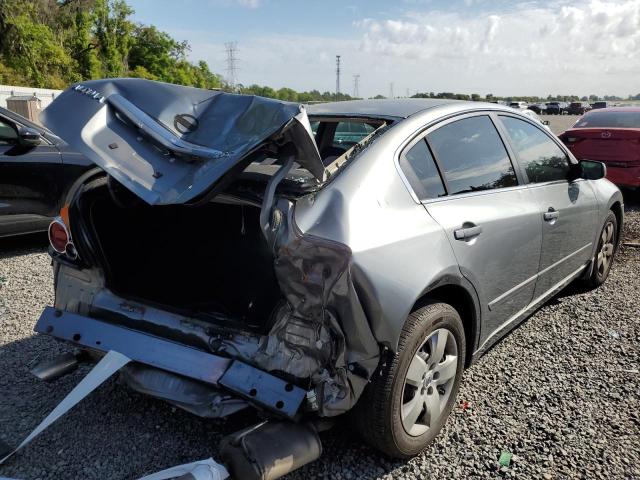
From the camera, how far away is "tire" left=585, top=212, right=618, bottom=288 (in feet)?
15.9

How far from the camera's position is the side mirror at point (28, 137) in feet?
18.6

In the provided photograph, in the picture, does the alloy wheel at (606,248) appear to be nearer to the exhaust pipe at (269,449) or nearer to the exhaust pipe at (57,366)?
the exhaust pipe at (269,449)

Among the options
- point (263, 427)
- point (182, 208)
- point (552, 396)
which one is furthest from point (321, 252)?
point (552, 396)

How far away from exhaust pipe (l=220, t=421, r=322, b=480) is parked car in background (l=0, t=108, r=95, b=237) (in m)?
4.72

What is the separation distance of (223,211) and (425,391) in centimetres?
142

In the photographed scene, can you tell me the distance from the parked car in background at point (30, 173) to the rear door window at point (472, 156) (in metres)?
4.49

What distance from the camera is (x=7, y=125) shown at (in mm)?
5684

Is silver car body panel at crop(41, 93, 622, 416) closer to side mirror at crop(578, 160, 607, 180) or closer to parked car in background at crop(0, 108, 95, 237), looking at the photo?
side mirror at crop(578, 160, 607, 180)

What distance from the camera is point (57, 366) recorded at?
2828 millimetres

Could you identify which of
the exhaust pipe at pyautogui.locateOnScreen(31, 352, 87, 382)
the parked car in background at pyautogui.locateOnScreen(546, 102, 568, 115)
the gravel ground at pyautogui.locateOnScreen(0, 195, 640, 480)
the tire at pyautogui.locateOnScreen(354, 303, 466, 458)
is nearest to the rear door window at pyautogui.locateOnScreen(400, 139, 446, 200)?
the tire at pyautogui.locateOnScreen(354, 303, 466, 458)

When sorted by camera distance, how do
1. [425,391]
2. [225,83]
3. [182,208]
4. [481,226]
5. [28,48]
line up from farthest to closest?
[225,83] < [28,48] < [182,208] < [481,226] < [425,391]

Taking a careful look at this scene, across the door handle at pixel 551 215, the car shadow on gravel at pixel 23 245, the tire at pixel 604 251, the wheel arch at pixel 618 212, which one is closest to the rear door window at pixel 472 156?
the door handle at pixel 551 215

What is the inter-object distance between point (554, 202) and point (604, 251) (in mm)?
1732

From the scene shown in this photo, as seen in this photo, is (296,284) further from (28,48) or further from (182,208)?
(28,48)
